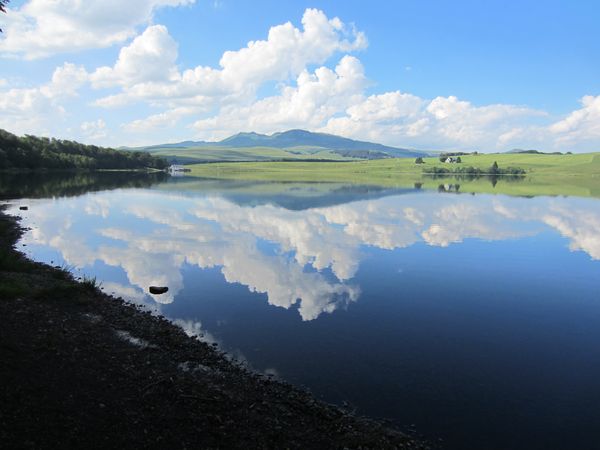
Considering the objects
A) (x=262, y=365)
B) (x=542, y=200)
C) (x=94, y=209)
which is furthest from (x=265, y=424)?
(x=542, y=200)

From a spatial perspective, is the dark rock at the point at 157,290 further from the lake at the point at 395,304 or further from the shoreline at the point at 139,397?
the shoreline at the point at 139,397

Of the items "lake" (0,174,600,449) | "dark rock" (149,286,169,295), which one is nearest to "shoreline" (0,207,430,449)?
"lake" (0,174,600,449)

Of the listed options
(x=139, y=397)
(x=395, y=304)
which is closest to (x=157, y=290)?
(x=139, y=397)

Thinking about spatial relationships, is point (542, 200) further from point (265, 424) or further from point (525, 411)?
point (265, 424)

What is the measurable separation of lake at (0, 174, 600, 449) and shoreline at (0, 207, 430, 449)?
161cm

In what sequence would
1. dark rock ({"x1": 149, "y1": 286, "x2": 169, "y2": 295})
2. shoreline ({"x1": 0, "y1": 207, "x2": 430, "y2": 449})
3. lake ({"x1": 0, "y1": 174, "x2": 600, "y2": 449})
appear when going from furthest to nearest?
1. dark rock ({"x1": 149, "y1": 286, "x2": 169, "y2": 295})
2. lake ({"x1": 0, "y1": 174, "x2": 600, "y2": 449})
3. shoreline ({"x1": 0, "y1": 207, "x2": 430, "y2": 449})

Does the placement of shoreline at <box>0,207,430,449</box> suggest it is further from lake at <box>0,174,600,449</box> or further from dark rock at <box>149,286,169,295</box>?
dark rock at <box>149,286,169,295</box>

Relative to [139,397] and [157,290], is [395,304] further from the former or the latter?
[139,397]

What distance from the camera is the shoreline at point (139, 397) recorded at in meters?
10.7

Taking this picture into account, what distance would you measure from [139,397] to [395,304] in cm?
1564

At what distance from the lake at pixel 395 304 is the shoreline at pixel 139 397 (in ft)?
5.28

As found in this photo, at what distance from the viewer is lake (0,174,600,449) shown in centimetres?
1461

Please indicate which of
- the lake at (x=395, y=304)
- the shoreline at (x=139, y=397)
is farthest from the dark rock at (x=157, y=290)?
the shoreline at (x=139, y=397)

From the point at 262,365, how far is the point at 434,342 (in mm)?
7909
